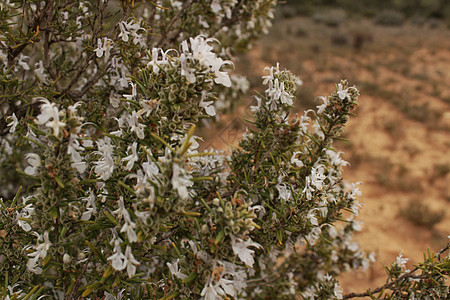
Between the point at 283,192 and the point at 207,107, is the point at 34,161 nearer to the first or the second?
the point at 207,107

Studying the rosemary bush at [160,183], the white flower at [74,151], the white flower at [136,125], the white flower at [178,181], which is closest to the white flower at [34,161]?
the rosemary bush at [160,183]

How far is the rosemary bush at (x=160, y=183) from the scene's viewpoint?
3.69ft

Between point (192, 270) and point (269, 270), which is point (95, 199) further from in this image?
point (269, 270)

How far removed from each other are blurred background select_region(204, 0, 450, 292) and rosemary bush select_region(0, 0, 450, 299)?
0.47 metres

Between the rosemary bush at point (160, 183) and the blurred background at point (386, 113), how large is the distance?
0.47 meters

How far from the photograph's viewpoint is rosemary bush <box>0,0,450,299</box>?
1.12 metres

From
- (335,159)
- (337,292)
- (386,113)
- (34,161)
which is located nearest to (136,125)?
(34,161)

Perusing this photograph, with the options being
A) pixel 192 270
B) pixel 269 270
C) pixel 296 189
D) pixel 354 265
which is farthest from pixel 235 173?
pixel 354 265

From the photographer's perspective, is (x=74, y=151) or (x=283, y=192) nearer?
(x=74, y=151)

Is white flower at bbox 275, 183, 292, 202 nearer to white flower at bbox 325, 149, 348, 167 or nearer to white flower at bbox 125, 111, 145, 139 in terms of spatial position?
white flower at bbox 325, 149, 348, 167

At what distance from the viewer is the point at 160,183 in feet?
3.47

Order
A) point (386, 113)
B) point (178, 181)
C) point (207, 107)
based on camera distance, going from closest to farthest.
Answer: point (178, 181)
point (207, 107)
point (386, 113)

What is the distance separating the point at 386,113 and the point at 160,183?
1034 cm

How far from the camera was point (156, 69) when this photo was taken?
1.24 meters
